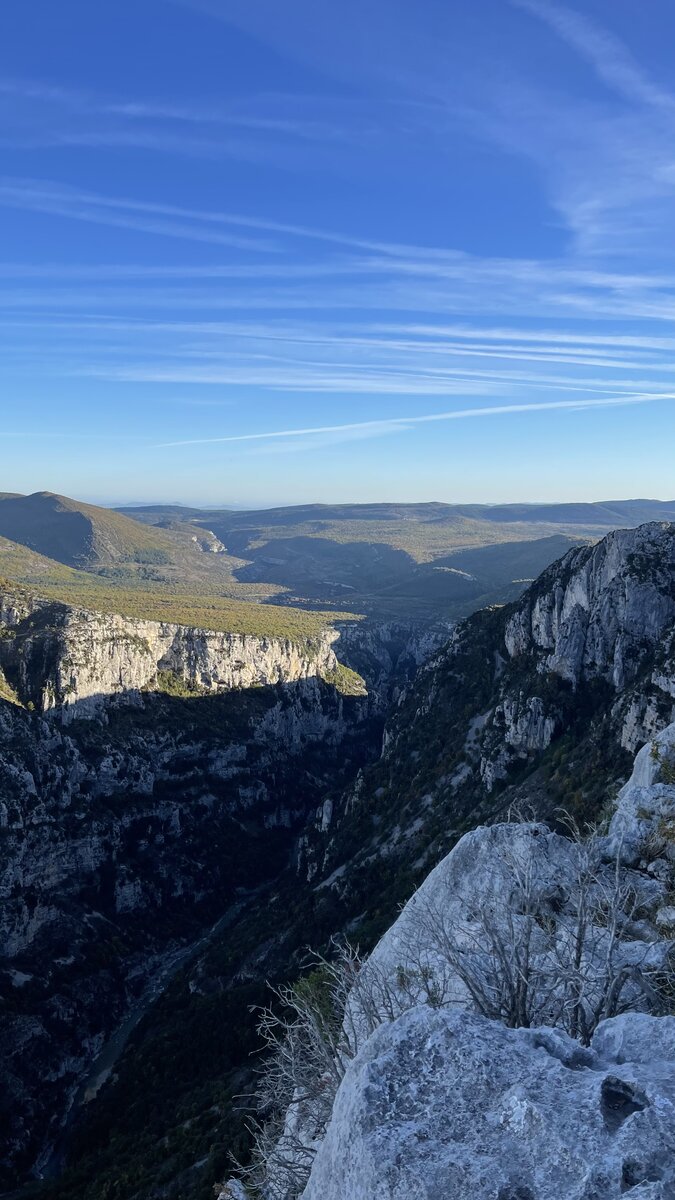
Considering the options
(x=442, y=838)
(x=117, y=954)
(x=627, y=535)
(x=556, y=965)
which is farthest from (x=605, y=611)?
(x=117, y=954)

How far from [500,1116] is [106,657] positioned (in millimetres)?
131041

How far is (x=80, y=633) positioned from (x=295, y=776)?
6305 centimetres

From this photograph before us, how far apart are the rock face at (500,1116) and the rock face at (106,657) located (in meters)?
120

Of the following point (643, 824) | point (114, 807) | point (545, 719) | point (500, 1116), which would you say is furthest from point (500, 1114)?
point (114, 807)

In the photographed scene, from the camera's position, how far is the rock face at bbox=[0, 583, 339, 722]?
402 feet

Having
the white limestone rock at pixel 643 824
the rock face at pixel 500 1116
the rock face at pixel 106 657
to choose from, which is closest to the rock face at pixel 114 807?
the rock face at pixel 106 657

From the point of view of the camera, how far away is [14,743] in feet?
349

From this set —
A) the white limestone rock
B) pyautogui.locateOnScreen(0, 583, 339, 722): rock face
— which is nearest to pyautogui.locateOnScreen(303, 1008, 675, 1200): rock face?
the white limestone rock

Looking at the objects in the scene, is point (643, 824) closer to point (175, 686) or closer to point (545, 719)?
point (545, 719)

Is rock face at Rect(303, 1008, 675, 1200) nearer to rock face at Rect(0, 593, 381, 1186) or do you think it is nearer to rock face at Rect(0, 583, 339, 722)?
rock face at Rect(0, 593, 381, 1186)

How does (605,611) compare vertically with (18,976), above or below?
above

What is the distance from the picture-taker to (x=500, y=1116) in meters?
11.0

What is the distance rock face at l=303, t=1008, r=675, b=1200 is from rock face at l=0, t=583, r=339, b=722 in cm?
11951

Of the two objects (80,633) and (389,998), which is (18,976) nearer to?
(80,633)
